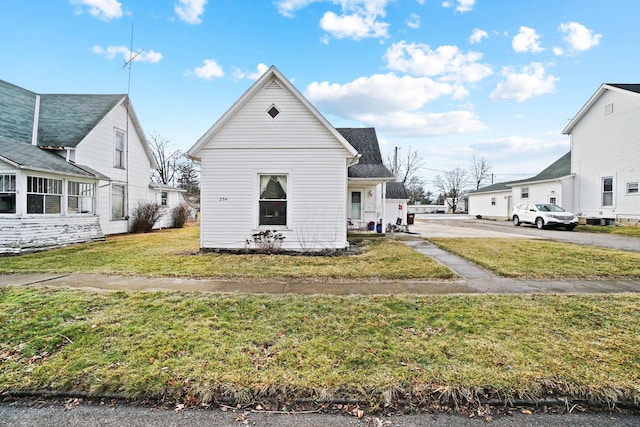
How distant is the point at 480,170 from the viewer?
62.5 meters

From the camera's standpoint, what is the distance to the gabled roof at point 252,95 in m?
10.1

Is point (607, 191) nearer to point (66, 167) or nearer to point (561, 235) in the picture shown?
point (561, 235)

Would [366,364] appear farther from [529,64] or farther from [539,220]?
[539,220]

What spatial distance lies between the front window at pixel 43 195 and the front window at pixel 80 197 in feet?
1.71

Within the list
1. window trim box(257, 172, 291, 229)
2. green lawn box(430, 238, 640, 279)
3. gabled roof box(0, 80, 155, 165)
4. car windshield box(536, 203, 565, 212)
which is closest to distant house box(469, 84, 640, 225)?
car windshield box(536, 203, 565, 212)

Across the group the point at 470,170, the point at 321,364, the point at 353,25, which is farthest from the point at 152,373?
the point at 470,170

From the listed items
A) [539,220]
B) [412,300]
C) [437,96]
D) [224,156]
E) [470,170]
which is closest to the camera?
[412,300]

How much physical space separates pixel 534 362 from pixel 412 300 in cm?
206

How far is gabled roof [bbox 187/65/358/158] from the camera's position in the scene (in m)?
10.1

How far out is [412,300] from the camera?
200 inches

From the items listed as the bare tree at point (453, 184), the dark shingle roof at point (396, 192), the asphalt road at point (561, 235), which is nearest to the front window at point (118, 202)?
the dark shingle roof at point (396, 192)

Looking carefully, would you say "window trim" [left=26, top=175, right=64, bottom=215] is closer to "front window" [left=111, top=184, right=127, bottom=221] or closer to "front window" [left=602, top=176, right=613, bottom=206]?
"front window" [left=111, top=184, right=127, bottom=221]

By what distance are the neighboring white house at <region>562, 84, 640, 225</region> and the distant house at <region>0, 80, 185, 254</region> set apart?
2869 centimetres

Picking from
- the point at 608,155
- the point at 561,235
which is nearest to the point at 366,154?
the point at 561,235
